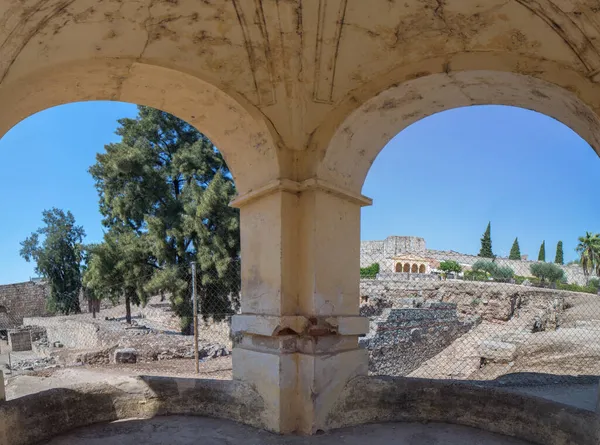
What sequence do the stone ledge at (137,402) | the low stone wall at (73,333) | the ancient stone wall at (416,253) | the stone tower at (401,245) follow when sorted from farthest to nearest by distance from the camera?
1. the stone tower at (401,245)
2. the ancient stone wall at (416,253)
3. the low stone wall at (73,333)
4. the stone ledge at (137,402)

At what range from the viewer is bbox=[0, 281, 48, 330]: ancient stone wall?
3014cm

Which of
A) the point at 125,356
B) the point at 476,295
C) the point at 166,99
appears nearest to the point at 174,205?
the point at 125,356

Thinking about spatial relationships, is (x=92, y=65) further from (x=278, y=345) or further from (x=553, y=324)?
(x=553, y=324)

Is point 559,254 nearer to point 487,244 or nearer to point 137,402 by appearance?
point 487,244

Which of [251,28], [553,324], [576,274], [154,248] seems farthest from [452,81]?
[576,274]

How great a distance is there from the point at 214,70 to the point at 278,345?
Answer: 6.57 ft

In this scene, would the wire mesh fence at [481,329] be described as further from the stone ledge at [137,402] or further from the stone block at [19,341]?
the stone block at [19,341]

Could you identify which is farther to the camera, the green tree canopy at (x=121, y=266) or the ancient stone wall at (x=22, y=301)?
the ancient stone wall at (x=22, y=301)

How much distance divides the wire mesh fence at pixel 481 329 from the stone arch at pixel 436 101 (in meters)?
4.93

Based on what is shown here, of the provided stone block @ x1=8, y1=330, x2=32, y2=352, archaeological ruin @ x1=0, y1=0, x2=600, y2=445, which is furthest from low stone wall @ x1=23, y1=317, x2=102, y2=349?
archaeological ruin @ x1=0, y1=0, x2=600, y2=445

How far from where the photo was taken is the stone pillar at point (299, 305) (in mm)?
3117

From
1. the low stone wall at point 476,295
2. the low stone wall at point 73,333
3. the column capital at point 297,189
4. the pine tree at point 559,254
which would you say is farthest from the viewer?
the pine tree at point 559,254

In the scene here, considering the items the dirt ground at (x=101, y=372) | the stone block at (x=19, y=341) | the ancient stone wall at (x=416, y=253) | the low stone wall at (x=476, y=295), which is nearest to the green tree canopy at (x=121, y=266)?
the stone block at (x=19, y=341)

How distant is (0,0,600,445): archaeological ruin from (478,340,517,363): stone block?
8351 millimetres
